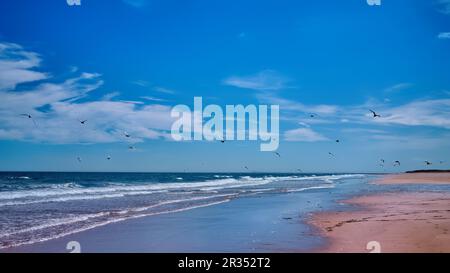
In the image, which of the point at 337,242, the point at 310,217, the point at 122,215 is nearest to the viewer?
the point at 337,242

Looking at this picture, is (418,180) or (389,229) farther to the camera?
(418,180)

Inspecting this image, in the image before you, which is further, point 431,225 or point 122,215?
point 122,215

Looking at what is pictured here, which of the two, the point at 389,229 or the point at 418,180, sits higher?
the point at 418,180

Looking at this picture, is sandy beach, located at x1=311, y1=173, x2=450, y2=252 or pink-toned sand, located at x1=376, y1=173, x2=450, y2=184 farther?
pink-toned sand, located at x1=376, y1=173, x2=450, y2=184

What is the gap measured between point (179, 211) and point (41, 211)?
18.6 ft

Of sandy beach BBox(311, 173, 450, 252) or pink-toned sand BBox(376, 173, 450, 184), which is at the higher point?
pink-toned sand BBox(376, 173, 450, 184)

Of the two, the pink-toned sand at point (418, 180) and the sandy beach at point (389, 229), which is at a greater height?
the pink-toned sand at point (418, 180)

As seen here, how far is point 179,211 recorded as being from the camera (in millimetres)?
16938

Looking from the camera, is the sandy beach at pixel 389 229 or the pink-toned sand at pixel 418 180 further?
the pink-toned sand at pixel 418 180

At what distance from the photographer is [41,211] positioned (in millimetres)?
17250

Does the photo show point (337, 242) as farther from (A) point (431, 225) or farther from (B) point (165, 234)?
(B) point (165, 234)
